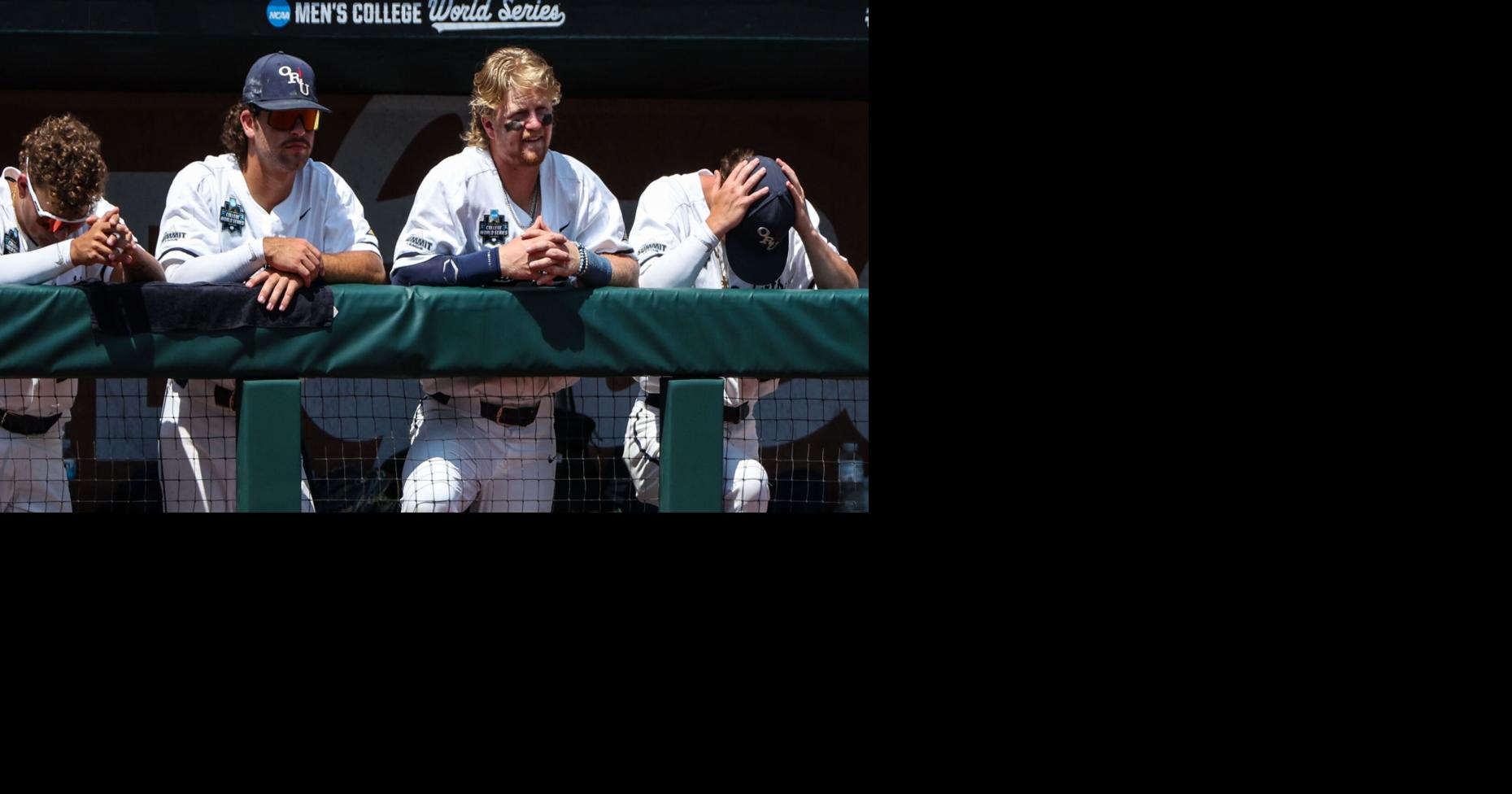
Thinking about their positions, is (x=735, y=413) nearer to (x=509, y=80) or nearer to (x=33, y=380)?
(x=509, y=80)

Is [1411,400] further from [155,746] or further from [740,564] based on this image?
[155,746]

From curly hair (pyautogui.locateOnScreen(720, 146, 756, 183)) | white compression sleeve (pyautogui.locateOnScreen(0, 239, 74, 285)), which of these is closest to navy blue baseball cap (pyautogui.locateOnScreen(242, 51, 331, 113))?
white compression sleeve (pyautogui.locateOnScreen(0, 239, 74, 285))

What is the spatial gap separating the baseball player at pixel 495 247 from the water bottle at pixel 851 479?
67.6 inches

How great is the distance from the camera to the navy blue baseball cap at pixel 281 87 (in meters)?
3.14

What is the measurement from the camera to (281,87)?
315cm

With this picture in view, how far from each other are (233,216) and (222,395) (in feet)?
1.35

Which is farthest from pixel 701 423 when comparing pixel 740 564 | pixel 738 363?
pixel 740 564

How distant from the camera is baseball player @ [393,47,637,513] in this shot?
3.06 metres

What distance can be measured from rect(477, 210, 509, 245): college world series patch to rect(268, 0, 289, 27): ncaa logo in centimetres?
187

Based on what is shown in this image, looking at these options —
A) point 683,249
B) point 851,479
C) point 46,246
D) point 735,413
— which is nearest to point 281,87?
point 46,246

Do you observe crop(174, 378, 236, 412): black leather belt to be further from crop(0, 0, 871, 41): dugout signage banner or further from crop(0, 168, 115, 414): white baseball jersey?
crop(0, 0, 871, 41): dugout signage banner

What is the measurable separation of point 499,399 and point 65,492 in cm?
97

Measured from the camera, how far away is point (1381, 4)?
1939 mm

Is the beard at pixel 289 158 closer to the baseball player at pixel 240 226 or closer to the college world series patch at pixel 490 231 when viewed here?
the baseball player at pixel 240 226
